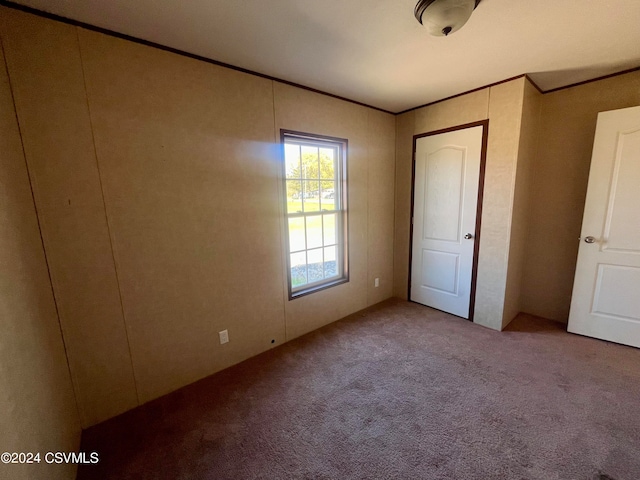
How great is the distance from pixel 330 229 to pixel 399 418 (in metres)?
1.79

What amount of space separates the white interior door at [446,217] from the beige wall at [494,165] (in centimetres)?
11

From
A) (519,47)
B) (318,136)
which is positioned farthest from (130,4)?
(519,47)

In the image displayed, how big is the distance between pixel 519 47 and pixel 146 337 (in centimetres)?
329

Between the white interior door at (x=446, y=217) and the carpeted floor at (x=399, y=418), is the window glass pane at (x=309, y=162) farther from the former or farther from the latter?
the carpeted floor at (x=399, y=418)

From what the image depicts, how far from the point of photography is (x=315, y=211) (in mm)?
2705

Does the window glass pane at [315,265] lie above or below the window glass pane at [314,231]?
below

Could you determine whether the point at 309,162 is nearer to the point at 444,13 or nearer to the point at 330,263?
the point at 330,263

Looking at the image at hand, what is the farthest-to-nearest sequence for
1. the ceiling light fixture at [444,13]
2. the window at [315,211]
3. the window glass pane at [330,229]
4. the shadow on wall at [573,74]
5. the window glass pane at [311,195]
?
the window glass pane at [330,229], the window glass pane at [311,195], the window at [315,211], the shadow on wall at [573,74], the ceiling light fixture at [444,13]

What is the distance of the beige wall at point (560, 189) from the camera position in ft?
8.15

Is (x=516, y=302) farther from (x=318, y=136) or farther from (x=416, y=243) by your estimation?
(x=318, y=136)

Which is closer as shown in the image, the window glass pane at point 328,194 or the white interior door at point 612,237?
the white interior door at point 612,237

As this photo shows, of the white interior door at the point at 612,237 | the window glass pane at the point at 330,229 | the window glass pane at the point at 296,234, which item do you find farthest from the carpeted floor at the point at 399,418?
the window glass pane at the point at 330,229

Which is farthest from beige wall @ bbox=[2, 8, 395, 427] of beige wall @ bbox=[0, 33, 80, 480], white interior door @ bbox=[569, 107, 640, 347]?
white interior door @ bbox=[569, 107, 640, 347]

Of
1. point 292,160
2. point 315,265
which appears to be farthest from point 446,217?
point 292,160
